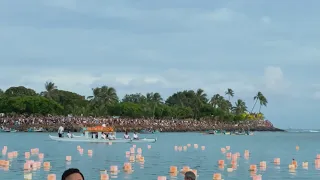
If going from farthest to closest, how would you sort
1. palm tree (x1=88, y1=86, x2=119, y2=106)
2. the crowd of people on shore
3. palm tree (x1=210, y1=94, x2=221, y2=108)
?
palm tree (x1=210, y1=94, x2=221, y2=108) → palm tree (x1=88, y1=86, x2=119, y2=106) → the crowd of people on shore

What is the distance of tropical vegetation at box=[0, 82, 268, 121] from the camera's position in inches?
5349

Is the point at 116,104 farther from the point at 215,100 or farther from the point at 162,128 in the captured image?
the point at 215,100

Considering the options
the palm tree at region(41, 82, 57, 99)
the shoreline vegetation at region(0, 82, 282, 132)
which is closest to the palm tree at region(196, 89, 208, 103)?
the shoreline vegetation at region(0, 82, 282, 132)

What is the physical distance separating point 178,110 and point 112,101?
2526cm

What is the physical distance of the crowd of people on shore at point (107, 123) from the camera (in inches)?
4885

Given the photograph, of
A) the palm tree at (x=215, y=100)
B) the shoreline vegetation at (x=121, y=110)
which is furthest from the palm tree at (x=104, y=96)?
the palm tree at (x=215, y=100)

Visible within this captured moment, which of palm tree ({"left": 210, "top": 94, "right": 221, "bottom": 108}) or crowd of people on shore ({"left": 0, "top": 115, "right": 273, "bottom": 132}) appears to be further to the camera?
palm tree ({"left": 210, "top": 94, "right": 221, "bottom": 108})

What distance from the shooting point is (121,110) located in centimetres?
15038

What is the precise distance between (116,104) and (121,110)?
2.03 metres

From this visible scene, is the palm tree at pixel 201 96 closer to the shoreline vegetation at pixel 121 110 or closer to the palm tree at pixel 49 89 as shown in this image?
the shoreline vegetation at pixel 121 110

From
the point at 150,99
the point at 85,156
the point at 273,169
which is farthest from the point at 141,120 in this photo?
the point at 273,169

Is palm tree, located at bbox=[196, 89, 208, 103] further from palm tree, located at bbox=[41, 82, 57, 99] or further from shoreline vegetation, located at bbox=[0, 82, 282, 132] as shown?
palm tree, located at bbox=[41, 82, 57, 99]

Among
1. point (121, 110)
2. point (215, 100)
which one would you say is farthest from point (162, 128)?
point (215, 100)

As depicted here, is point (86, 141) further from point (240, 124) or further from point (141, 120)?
point (240, 124)
